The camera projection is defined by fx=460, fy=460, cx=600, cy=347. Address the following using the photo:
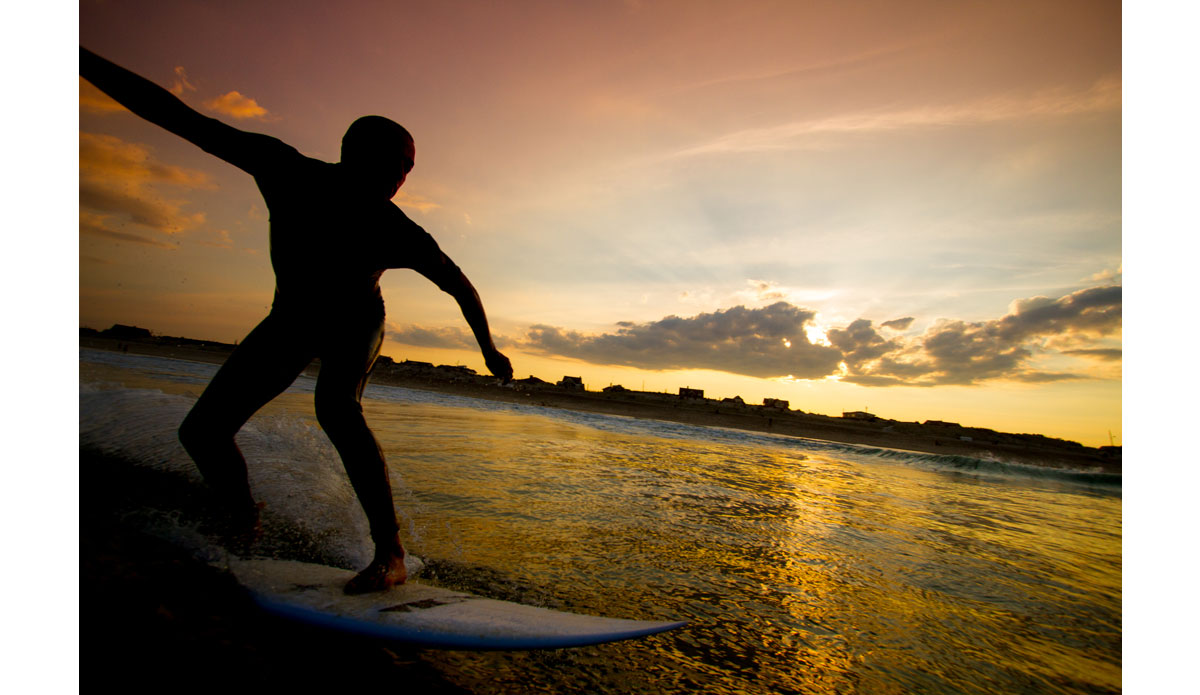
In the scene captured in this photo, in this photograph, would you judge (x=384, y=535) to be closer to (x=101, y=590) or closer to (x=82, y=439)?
(x=101, y=590)

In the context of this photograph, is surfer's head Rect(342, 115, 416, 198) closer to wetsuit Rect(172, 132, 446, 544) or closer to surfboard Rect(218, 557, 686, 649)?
wetsuit Rect(172, 132, 446, 544)

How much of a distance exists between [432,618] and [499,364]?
1171mm

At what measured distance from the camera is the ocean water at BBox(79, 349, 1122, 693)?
204cm

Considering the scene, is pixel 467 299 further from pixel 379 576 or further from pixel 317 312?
pixel 379 576

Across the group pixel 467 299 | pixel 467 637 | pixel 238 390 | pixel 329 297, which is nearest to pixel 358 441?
pixel 238 390

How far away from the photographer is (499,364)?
2.44 metres

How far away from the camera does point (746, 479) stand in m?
7.83

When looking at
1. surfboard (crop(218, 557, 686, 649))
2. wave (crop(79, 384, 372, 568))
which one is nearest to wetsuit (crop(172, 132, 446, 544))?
surfboard (crop(218, 557, 686, 649))

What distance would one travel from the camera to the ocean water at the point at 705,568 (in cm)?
204

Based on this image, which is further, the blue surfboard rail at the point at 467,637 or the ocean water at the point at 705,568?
the ocean water at the point at 705,568

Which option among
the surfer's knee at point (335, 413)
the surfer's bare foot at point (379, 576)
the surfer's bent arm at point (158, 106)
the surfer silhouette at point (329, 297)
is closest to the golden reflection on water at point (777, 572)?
the surfer's bare foot at point (379, 576)

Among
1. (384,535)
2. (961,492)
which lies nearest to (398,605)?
(384,535)

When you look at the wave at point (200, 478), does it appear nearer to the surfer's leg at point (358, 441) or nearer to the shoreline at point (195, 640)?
the shoreline at point (195, 640)

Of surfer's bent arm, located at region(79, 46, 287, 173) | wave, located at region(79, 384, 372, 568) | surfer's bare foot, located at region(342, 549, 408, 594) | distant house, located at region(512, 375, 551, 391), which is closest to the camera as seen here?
surfer's bent arm, located at region(79, 46, 287, 173)
